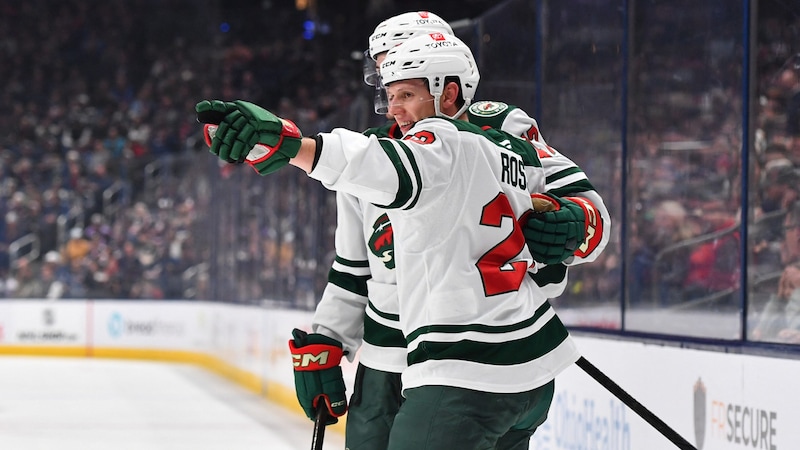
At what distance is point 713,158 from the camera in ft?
11.1

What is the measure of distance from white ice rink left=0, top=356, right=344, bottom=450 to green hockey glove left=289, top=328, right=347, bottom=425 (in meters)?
3.58

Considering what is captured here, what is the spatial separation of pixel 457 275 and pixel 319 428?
613 millimetres

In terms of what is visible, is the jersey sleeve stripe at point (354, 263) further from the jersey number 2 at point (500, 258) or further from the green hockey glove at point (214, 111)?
the green hockey glove at point (214, 111)

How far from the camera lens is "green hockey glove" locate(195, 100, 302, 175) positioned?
5.41 feet

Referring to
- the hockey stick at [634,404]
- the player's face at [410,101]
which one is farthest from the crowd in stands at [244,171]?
the player's face at [410,101]

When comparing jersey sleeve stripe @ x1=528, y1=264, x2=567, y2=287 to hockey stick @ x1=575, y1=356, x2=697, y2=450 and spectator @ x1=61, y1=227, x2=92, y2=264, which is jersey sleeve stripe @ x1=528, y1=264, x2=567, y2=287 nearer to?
hockey stick @ x1=575, y1=356, x2=697, y2=450

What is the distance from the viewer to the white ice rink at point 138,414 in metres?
6.27

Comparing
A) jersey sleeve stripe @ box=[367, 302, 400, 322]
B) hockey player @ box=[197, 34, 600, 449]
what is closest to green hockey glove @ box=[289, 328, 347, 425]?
jersey sleeve stripe @ box=[367, 302, 400, 322]

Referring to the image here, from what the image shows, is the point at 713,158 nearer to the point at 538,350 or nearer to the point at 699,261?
the point at 699,261

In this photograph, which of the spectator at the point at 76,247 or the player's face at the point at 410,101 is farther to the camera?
the spectator at the point at 76,247

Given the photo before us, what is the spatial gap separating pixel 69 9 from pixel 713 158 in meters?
17.1

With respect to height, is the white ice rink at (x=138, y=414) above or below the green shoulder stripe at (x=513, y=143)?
below

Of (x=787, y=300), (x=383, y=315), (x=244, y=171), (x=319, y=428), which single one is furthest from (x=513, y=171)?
(x=244, y=171)

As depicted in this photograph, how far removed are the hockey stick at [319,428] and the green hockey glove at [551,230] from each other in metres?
0.61
